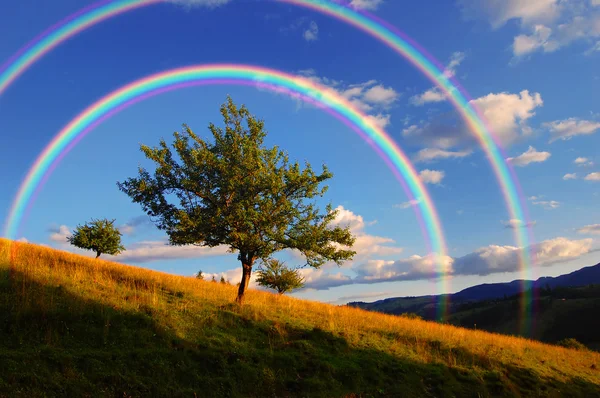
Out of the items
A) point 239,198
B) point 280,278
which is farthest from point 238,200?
point 280,278

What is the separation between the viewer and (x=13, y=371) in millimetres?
9703

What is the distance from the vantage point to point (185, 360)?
42.0 feet

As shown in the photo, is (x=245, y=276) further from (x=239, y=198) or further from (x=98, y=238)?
(x=98, y=238)

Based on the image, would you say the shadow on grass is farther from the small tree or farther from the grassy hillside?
the small tree

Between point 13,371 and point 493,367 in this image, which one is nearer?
point 13,371

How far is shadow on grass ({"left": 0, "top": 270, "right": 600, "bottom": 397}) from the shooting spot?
10.6 meters

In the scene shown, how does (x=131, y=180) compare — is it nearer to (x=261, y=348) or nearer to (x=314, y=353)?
(x=261, y=348)

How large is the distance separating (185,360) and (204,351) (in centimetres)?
93

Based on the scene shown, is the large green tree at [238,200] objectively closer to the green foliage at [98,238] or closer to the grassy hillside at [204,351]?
the grassy hillside at [204,351]

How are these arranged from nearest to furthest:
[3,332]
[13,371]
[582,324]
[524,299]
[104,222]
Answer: [13,371] < [3,332] < [104,222] < [582,324] < [524,299]

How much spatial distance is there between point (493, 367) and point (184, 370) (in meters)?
16.6

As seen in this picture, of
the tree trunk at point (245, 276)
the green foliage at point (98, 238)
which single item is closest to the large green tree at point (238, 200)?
the tree trunk at point (245, 276)

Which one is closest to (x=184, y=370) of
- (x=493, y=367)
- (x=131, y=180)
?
(x=131, y=180)

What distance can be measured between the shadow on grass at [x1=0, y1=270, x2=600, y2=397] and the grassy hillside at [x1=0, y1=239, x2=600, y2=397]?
0.15 feet
